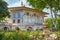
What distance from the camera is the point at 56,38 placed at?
21312 millimetres

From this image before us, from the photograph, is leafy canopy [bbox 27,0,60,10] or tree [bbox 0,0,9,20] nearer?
leafy canopy [bbox 27,0,60,10]

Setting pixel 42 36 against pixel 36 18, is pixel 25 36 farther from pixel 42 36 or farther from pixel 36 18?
pixel 36 18

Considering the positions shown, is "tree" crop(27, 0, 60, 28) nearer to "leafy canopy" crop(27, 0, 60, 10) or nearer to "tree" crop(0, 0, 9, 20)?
"leafy canopy" crop(27, 0, 60, 10)

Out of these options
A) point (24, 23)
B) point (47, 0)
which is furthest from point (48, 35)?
point (24, 23)

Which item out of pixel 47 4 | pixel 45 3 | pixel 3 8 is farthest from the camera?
pixel 3 8

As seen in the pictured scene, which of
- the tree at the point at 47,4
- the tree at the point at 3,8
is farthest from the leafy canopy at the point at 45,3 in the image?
the tree at the point at 3,8

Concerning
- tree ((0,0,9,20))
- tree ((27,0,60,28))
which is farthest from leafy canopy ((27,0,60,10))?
tree ((0,0,9,20))

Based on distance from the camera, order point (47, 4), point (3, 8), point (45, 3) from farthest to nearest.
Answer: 1. point (3, 8)
2. point (47, 4)
3. point (45, 3)

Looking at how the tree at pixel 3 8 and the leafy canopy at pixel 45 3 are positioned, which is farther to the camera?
the tree at pixel 3 8

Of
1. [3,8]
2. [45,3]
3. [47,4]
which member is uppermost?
[45,3]

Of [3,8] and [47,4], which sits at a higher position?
[47,4]

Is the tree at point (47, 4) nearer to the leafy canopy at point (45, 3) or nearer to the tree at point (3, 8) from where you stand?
the leafy canopy at point (45, 3)

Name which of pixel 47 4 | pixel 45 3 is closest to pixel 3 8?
pixel 45 3

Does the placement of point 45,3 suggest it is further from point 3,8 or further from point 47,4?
point 3,8
